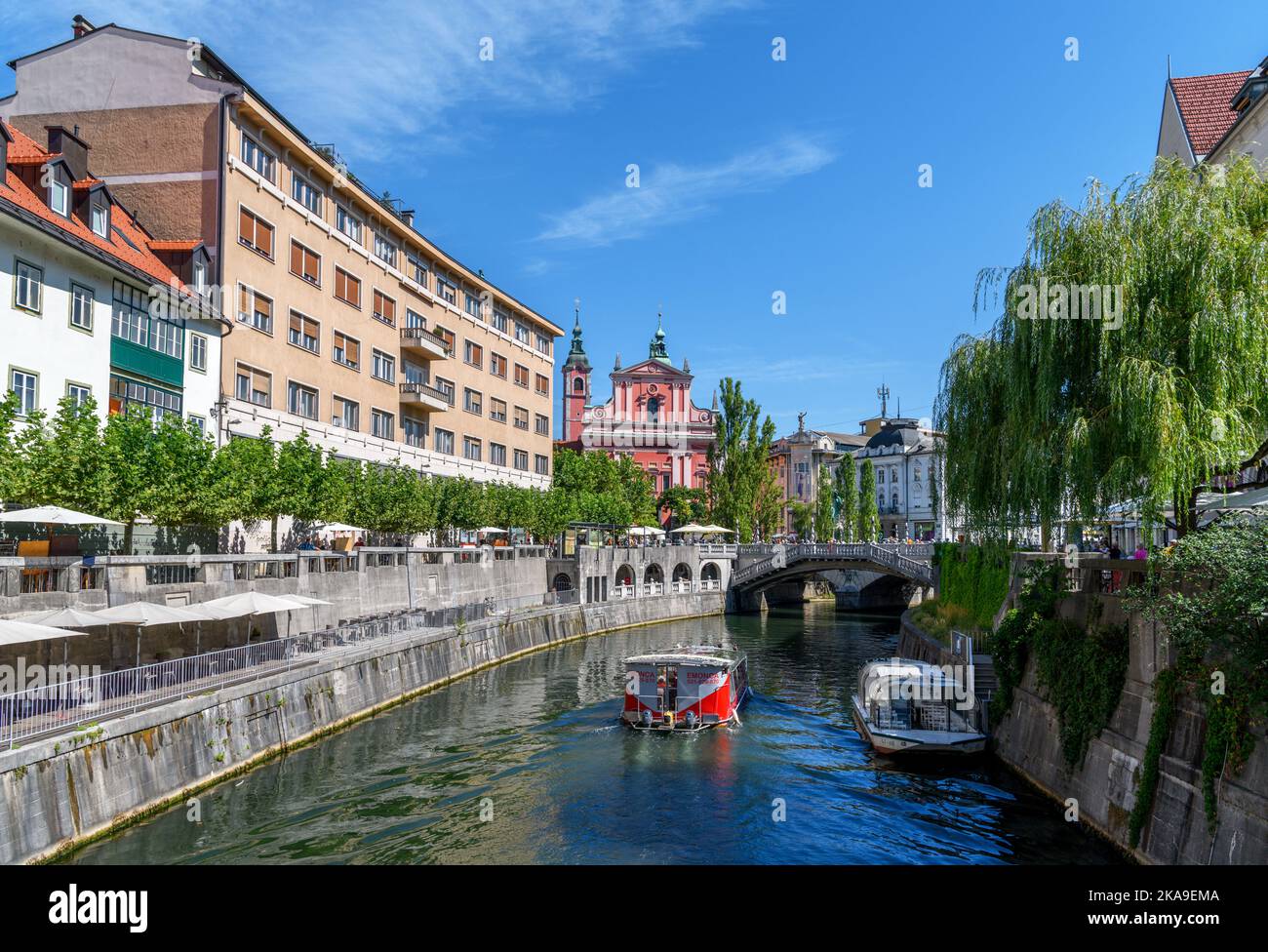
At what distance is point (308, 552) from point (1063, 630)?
2896 centimetres

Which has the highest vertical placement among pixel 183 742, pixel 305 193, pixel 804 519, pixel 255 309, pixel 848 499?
pixel 305 193

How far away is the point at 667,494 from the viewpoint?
122m

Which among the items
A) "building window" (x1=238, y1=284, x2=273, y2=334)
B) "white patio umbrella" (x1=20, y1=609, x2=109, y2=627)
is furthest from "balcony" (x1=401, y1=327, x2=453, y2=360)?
"white patio umbrella" (x1=20, y1=609, x2=109, y2=627)

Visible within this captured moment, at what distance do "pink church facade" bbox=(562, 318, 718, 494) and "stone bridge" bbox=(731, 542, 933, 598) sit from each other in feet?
138

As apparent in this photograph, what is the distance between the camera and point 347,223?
54188 millimetres

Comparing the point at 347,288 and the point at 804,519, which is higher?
the point at 347,288

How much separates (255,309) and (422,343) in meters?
15.0

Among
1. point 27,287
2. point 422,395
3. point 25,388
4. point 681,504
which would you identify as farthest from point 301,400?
point 681,504

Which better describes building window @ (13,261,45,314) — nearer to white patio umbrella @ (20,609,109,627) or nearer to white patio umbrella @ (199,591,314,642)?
white patio umbrella @ (199,591,314,642)

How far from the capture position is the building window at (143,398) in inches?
1395

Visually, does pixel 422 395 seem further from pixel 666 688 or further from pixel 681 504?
pixel 681 504

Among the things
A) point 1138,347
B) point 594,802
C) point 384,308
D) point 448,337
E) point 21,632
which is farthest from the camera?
point 448,337

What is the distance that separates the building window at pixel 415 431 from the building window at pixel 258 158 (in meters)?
17.5

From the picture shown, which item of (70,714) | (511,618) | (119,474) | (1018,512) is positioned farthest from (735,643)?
(70,714)
